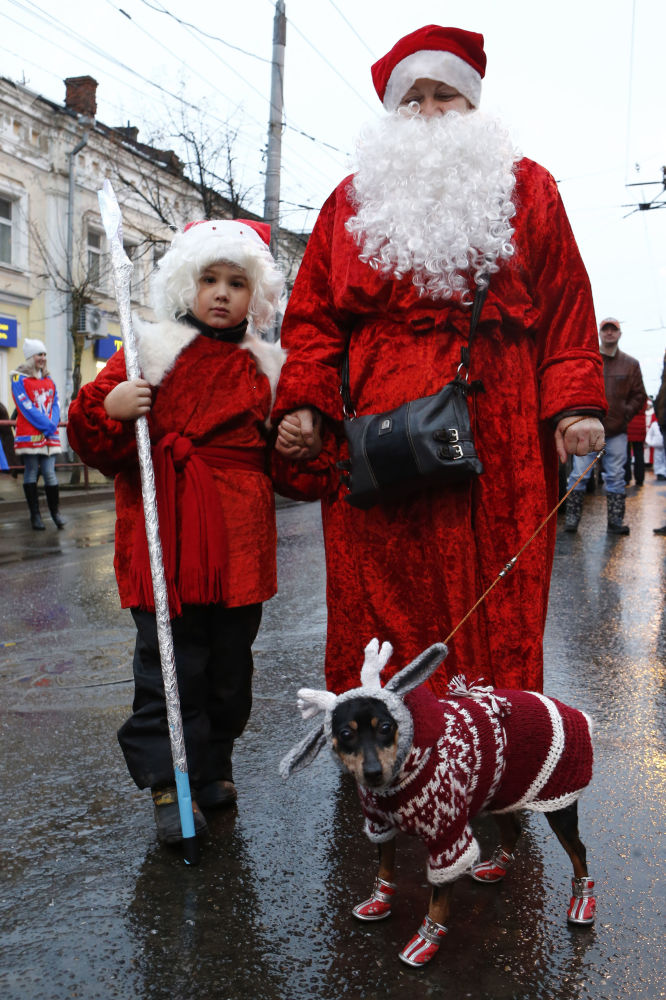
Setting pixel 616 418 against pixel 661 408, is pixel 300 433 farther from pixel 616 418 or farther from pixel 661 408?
pixel 661 408

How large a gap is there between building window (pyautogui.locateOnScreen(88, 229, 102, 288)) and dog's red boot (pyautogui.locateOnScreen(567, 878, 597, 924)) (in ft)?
68.2

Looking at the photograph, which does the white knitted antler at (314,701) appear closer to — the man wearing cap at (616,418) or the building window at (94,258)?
the man wearing cap at (616,418)

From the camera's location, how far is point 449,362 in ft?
8.02

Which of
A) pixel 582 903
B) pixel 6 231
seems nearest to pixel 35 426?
pixel 582 903

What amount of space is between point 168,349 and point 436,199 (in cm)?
89

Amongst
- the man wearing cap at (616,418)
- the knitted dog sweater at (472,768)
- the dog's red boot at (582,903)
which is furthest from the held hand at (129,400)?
the man wearing cap at (616,418)

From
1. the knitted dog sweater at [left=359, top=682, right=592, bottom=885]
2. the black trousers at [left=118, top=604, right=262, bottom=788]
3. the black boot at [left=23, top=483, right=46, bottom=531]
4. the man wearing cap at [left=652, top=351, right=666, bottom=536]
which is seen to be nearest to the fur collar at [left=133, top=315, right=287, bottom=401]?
the black trousers at [left=118, top=604, right=262, bottom=788]

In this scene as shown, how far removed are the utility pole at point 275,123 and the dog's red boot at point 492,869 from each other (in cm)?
1371

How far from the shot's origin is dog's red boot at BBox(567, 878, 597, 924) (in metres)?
2.01

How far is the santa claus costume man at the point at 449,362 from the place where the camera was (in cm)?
247

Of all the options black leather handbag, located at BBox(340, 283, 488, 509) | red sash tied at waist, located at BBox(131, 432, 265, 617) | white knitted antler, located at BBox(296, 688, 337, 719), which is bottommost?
white knitted antler, located at BBox(296, 688, 337, 719)

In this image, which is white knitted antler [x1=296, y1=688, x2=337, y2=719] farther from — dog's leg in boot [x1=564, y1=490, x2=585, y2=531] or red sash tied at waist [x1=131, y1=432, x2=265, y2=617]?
dog's leg in boot [x1=564, y1=490, x2=585, y2=531]

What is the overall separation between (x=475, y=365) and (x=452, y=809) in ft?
3.91

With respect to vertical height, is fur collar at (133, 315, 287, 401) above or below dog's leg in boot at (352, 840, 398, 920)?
above
